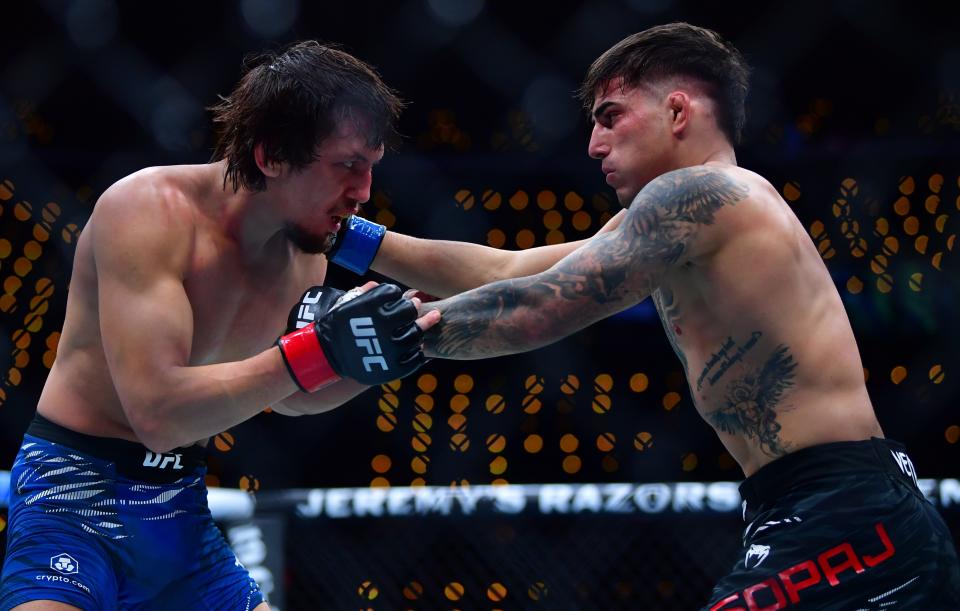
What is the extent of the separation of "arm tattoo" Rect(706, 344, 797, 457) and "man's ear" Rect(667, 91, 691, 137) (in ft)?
1.36

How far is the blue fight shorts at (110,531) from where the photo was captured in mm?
1713

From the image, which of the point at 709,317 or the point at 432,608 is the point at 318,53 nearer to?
the point at 709,317

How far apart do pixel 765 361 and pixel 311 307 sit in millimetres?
721

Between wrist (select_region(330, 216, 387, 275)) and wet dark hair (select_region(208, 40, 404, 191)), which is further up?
wet dark hair (select_region(208, 40, 404, 191))

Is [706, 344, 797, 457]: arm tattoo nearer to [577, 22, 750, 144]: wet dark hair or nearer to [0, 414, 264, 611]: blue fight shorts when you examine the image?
[577, 22, 750, 144]: wet dark hair

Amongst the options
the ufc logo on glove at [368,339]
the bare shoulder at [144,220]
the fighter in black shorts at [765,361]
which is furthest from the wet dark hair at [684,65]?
the bare shoulder at [144,220]

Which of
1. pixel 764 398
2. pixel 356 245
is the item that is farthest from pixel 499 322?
pixel 356 245

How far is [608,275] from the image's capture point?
1552 mm

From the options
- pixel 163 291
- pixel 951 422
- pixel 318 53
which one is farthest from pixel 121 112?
pixel 951 422

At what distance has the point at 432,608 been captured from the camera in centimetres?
234

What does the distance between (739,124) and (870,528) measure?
2.30 feet

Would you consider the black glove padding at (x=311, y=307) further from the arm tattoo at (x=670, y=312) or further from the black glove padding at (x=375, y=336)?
the arm tattoo at (x=670, y=312)

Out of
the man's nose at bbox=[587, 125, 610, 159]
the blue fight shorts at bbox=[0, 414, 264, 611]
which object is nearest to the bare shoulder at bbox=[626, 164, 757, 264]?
the man's nose at bbox=[587, 125, 610, 159]

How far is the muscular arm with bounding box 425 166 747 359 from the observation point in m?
1.55
